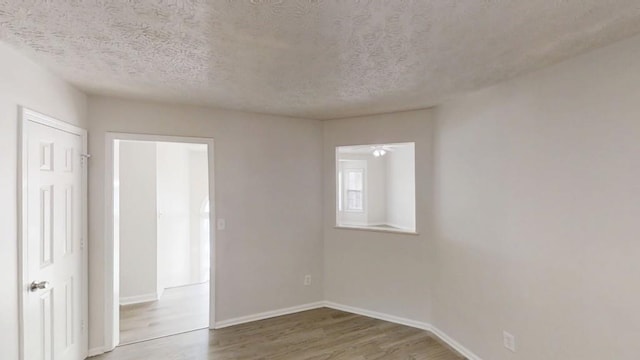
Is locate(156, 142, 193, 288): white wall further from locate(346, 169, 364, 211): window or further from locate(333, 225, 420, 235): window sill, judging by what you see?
locate(346, 169, 364, 211): window

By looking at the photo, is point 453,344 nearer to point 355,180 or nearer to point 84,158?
point 84,158

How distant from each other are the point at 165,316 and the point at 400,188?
4474 mm

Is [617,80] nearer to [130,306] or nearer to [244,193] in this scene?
[244,193]

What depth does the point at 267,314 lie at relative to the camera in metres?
3.87

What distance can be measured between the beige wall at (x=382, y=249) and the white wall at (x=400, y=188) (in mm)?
2156

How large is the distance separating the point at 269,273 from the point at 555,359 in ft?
9.14

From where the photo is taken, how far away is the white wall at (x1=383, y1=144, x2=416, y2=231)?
6.05 meters

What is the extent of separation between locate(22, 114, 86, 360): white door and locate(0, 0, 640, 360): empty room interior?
2 centimetres

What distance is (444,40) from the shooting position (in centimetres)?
183

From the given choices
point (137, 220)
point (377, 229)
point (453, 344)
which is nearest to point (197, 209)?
point (137, 220)

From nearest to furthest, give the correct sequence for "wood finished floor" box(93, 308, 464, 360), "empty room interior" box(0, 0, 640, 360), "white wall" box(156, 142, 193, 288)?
"empty room interior" box(0, 0, 640, 360) < "wood finished floor" box(93, 308, 464, 360) < "white wall" box(156, 142, 193, 288)

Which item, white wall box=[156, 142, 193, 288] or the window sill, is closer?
the window sill

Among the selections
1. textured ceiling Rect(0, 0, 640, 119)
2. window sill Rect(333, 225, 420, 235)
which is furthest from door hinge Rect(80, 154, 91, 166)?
window sill Rect(333, 225, 420, 235)

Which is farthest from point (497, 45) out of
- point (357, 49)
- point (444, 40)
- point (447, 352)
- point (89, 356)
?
point (89, 356)
